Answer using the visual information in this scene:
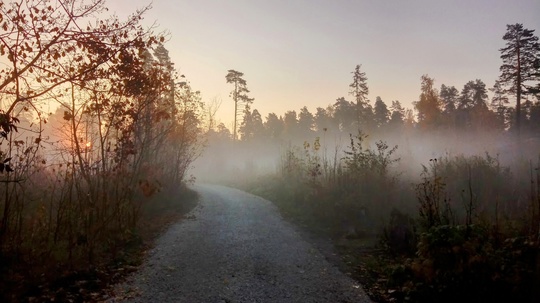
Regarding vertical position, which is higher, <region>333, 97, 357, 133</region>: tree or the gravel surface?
<region>333, 97, 357, 133</region>: tree

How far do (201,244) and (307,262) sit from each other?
3.37 metres

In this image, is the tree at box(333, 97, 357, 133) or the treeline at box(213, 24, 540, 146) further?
the tree at box(333, 97, 357, 133)

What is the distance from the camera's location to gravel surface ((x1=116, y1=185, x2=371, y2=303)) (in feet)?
20.2

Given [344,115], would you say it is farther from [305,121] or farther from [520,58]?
[520,58]

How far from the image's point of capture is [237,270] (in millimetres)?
7520

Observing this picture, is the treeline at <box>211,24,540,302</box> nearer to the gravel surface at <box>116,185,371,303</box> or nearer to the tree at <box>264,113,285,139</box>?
the gravel surface at <box>116,185,371,303</box>

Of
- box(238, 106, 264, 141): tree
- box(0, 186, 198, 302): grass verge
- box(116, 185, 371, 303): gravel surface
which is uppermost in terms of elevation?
box(238, 106, 264, 141): tree

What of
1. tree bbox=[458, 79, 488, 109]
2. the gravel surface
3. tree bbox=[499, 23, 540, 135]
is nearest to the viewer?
the gravel surface

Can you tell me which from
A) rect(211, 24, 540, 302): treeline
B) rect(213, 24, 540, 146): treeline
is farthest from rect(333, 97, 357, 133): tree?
rect(211, 24, 540, 302): treeline

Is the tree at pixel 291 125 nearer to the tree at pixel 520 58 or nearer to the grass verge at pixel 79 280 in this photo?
the tree at pixel 520 58

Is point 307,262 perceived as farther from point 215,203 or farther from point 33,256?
point 215,203

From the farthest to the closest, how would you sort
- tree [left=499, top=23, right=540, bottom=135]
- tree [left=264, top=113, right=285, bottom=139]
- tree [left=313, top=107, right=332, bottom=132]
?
1. tree [left=313, top=107, right=332, bottom=132]
2. tree [left=264, top=113, right=285, bottom=139]
3. tree [left=499, top=23, right=540, bottom=135]

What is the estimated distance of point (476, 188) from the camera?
44.5 ft

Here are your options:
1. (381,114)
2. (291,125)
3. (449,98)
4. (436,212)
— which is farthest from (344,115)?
(436,212)
